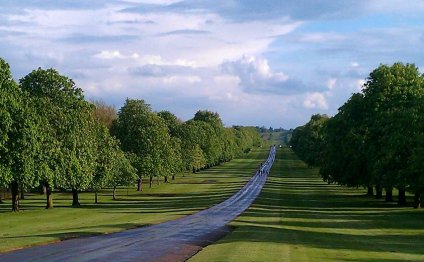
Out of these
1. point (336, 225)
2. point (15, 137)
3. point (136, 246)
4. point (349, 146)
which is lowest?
point (336, 225)

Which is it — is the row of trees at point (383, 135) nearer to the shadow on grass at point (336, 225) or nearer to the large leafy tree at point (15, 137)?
the shadow on grass at point (336, 225)

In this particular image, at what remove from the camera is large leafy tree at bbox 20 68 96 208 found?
214 ft

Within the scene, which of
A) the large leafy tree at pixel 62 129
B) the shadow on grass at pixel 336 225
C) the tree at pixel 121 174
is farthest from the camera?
the tree at pixel 121 174

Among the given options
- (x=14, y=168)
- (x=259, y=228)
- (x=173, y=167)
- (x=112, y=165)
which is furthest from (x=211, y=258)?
(x=173, y=167)

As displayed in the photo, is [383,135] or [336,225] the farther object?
[383,135]

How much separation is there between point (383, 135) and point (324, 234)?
28876mm

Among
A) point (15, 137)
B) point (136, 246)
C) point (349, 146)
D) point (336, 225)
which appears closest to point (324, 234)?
point (336, 225)

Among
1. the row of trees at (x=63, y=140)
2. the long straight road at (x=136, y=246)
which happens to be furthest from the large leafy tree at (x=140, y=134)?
the long straight road at (x=136, y=246)

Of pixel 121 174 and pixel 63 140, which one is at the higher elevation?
pixel 63 140

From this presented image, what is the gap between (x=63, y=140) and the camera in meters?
68.7

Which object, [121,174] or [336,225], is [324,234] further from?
[121,174]

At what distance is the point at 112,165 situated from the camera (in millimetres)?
77875

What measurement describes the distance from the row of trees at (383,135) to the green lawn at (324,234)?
354 centimetres

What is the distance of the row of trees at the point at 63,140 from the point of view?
5588 centimetres
